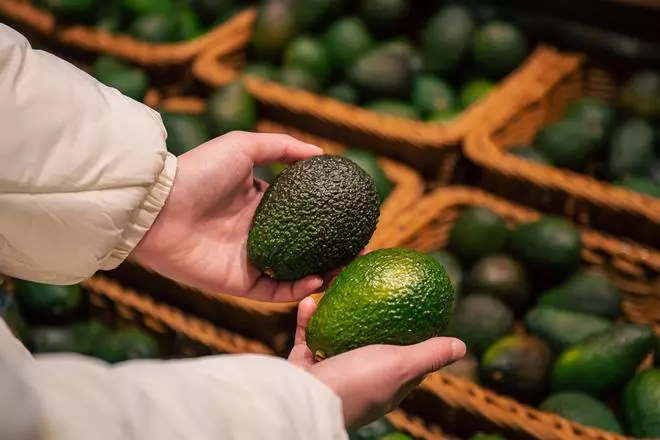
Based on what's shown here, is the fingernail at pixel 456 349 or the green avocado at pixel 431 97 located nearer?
the fingernail at pixel 456 349

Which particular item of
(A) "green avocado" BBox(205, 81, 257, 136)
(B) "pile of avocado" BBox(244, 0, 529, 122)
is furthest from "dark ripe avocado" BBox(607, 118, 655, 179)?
(A) "green avocado" BBox(205, 81, 257, 136)

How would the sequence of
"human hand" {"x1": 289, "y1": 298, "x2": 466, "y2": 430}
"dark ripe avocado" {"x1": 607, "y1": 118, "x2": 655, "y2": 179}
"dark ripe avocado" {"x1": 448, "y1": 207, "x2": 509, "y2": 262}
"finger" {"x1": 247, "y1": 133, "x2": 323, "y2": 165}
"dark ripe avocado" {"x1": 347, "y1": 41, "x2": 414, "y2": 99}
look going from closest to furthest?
1. "human hand" {"x1": 289, "y1": 298, "x2": 466, "y2": 430}
2. "finger" {"x1": 247, "y1": 133, "x2": 323, "y2": 165}
3. "dark ripe avocado" {"x1": 448, "y1": 207, "x2": 509, "y2": 262}
4. "dark ripe avocado" {"x1": 607, "y1": 118, "x2": 655, "y2": 179}
5. "dark ripe avocado" {"x1": 347, "y1": 41, "x2": 414, "y2": 99}

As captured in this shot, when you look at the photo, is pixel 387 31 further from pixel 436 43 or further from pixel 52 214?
pixel 52 214

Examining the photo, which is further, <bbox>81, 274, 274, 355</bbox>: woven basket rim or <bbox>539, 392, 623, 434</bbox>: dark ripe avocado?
<bbox>81, 274, 274, 355</bbox>: woven basket rim

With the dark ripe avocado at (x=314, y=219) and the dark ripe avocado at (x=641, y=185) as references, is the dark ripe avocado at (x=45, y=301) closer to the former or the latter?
the dark ripe avocado at (x=314, y=219)

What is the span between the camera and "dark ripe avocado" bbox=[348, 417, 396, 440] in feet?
4.67

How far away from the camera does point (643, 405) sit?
145cm

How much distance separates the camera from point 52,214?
115cm

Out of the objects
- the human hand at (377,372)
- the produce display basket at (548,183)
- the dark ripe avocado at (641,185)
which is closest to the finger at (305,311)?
the human hand at (377,372)

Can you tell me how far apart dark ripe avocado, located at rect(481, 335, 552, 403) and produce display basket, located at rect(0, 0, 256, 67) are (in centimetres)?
125

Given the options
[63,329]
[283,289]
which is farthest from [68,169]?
[63,329]

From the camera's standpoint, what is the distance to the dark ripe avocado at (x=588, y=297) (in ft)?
5.51

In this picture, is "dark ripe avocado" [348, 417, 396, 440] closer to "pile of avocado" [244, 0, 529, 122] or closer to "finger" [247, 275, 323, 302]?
"finger" [247, 275, 323, 302]

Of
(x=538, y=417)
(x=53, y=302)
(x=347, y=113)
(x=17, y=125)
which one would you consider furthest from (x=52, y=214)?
(x=347, y=113)
